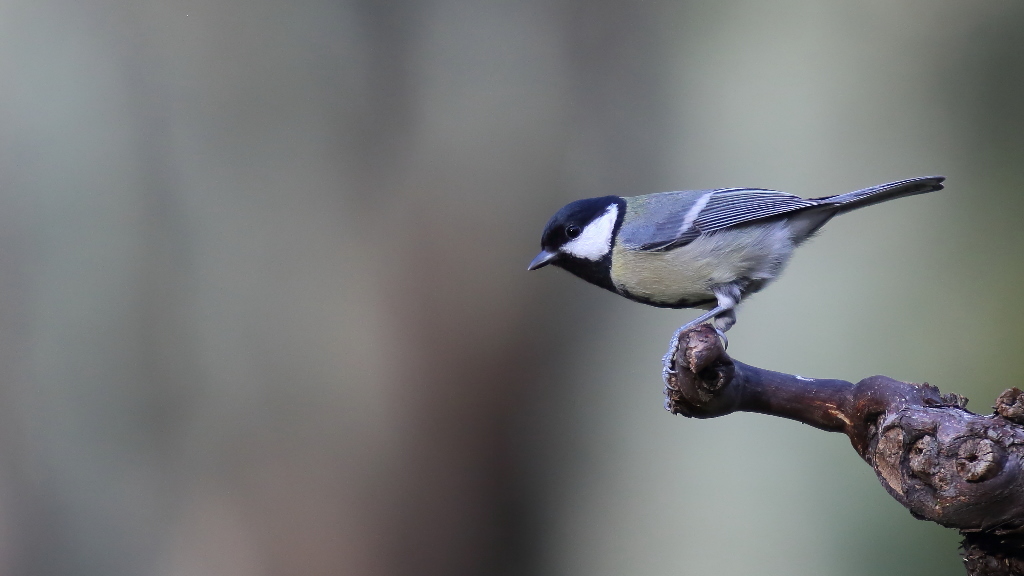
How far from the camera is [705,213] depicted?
1113 mm

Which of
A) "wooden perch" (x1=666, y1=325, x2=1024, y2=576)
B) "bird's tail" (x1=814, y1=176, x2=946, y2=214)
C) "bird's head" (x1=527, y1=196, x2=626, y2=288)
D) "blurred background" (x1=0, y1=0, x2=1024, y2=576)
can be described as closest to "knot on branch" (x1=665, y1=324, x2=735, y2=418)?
"wooden perch" (x1=666, y1=325, x2=1024, y2=576)

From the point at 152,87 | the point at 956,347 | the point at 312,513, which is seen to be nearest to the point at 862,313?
the point at 956,347

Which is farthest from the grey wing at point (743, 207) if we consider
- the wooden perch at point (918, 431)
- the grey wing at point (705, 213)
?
the wooden perch at point (918, 431)

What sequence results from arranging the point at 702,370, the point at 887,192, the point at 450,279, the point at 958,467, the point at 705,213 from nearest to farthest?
the point at 958,467 < the point at 702,370 < the point at 887,192 < the point at 705,213 < the point at 450,279

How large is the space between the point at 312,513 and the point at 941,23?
1881 millimetres

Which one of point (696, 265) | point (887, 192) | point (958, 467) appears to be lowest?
point (958, 467)

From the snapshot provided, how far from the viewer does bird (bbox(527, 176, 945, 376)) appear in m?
1.06


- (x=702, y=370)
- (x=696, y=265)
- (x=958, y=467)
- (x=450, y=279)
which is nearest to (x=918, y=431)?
(x=958, y=467)

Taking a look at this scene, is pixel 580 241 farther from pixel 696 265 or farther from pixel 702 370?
pixel 702 370

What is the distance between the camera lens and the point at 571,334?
1682mm

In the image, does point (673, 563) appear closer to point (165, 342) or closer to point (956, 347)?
point (956, 347)

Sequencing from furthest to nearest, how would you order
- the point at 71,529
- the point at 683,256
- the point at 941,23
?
the point at 941,23 → the point at 71,529 → the point at 683,256

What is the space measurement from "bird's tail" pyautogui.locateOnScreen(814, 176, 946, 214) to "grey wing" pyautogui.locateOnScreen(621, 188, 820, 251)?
4 cm

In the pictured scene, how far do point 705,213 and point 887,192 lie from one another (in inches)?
10.4
